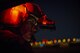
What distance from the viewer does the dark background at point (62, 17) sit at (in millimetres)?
2191

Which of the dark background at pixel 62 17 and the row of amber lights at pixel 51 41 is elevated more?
the dark background at pixel 62 17

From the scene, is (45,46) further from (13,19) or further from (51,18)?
(13,19)

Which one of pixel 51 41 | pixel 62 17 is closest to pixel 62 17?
pixel 62 17

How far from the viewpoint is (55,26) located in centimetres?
224

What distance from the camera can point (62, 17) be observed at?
89.1 inches

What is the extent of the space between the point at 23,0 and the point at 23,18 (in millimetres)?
1649

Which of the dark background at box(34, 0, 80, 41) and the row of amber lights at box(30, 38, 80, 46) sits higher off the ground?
the dark background at box(34, 0, 80, 41)

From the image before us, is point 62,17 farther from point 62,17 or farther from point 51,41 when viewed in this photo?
point 51,41

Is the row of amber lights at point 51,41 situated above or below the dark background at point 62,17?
below

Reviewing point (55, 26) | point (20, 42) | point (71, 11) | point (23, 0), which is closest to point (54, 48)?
point (55, 26)

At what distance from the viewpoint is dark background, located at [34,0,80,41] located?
219 cm

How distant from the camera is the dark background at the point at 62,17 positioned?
219 cm

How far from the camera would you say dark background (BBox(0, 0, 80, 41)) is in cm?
219

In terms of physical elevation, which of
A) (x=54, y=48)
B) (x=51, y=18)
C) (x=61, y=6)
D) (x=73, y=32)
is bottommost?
(x=54, y=48)
